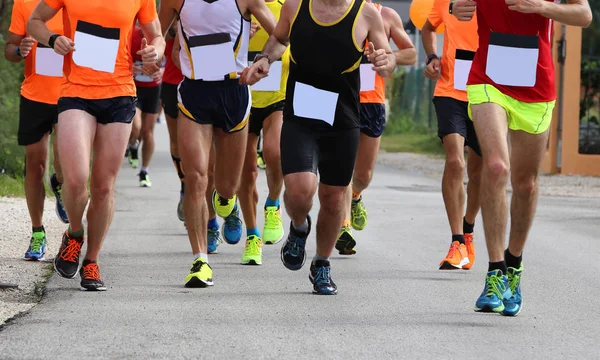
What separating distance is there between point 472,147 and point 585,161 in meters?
12.7

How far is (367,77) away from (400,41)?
2.92 feet

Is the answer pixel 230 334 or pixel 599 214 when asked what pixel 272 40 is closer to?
pixel 230 334

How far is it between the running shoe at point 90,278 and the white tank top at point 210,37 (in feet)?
4.66

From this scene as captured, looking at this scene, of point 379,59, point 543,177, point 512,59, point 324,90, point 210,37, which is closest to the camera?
point 512,59

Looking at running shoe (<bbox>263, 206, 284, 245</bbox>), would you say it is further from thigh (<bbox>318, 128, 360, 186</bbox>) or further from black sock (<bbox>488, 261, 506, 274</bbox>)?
black sock (<bbox>488, 261, 506, 274</bbox>)

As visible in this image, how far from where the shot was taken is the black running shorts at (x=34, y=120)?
10219mm

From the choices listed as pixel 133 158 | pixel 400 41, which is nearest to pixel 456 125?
pixel 400 41

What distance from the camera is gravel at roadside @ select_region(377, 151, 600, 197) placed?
62.0ft

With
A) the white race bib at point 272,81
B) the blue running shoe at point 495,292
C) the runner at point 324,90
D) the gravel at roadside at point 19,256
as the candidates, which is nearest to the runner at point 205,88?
the runner at point 324,90

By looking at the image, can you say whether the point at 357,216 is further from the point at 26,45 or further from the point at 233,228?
the point at 26,45

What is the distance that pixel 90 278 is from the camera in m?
8.57

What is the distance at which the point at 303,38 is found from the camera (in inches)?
325

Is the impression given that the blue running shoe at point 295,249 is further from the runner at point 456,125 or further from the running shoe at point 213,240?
the running shoe at point 213,240

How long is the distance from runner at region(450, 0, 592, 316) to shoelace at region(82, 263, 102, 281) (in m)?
2.39
